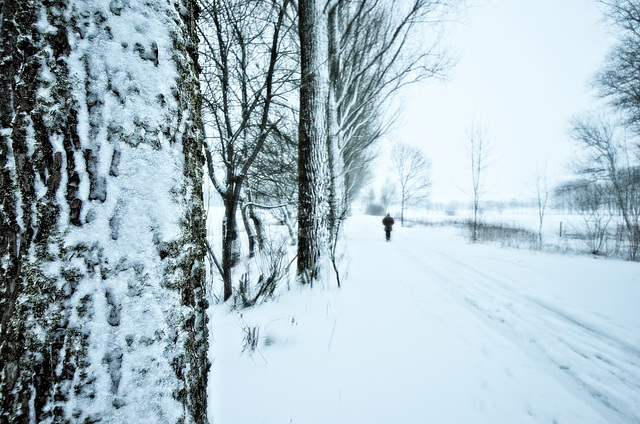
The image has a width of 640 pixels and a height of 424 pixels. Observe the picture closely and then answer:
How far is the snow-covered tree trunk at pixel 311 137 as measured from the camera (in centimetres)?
317

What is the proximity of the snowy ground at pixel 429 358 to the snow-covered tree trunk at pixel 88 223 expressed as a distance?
90cm

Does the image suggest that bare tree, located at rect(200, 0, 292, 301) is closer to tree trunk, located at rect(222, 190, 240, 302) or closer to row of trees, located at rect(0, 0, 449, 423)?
tree trunk, located at rect(222, 190, 240, 302)

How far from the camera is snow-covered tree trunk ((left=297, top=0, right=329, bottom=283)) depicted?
3174 millimetres

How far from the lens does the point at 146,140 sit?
614 mm

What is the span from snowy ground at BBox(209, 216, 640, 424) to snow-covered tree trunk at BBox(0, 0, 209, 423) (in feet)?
2.95

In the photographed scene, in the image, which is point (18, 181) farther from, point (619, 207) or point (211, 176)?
point (619, 207)

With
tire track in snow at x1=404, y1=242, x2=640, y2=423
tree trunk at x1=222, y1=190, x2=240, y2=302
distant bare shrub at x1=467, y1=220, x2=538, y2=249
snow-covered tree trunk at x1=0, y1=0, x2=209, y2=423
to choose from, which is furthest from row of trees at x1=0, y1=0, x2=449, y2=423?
distant bare shrub at x1=467, y1=220, x2=538, y2=249

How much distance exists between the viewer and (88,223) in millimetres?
550

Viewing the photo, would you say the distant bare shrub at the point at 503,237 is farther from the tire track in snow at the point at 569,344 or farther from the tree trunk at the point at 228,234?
the tree trunk at the point at 228,234

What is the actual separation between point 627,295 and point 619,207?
12224mm

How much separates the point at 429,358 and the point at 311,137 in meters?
2.72

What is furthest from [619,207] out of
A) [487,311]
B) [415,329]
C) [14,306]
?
[14,306]

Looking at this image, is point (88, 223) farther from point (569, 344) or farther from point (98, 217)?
point (569, 344)

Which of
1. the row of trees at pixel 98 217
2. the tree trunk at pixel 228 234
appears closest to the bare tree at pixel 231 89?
the tree trunk at pixel 228 234
